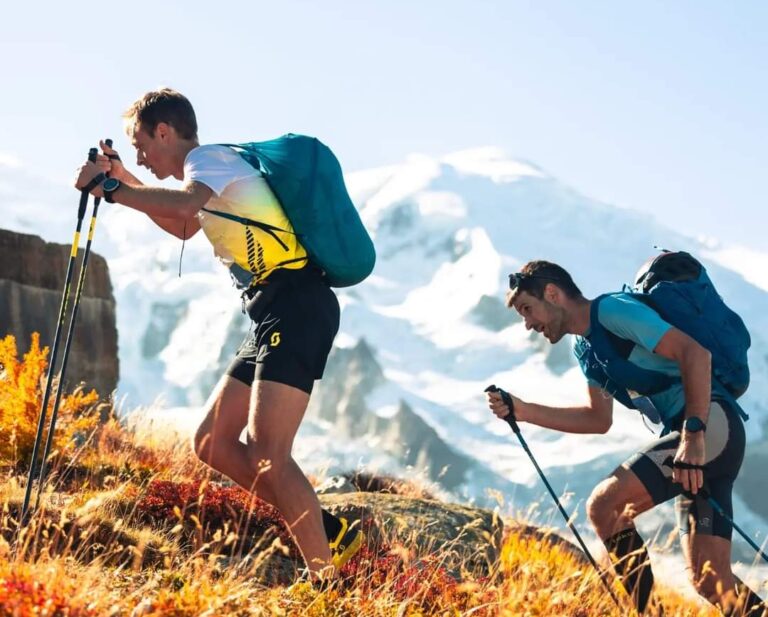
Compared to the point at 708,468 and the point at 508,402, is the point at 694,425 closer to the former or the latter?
the point at 708,468

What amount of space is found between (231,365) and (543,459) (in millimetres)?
168555

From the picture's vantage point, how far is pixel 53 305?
1364 centimetres

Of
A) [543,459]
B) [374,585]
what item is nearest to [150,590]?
[374,585]

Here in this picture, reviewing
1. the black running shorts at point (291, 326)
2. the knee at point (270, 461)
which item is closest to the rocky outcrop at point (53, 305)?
the black running shorts at point (291, 326)

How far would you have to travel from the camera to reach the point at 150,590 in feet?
14.9

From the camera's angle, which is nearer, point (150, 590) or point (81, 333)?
point (150, 590)

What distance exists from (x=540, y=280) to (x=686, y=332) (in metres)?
0.71

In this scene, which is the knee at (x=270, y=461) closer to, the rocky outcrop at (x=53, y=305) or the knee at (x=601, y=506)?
the knee at (x=601, y=506)

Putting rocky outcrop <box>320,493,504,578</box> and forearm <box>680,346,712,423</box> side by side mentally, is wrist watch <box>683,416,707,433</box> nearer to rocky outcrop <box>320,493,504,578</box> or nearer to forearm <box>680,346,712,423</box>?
forearm <box>680,346,712,423</box>

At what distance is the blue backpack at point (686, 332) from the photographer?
16.5ft

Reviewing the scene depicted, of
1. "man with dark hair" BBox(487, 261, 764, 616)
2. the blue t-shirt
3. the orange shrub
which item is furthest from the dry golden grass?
the blue t-shirt

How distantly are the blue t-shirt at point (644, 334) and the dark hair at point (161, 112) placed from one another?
202cm

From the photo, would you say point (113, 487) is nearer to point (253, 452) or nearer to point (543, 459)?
point (253, 452)

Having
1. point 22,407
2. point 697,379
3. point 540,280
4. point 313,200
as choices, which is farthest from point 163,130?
point 22,407
